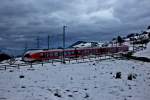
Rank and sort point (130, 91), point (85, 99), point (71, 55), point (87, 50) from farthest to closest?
point (87, 50)
point (71, 55)
point (130, 91)
point (85, 99)

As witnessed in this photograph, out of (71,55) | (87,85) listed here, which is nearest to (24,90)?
(87,85)

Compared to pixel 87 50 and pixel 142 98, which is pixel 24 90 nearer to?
pixel 142 98

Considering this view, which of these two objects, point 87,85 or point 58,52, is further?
point 58,52

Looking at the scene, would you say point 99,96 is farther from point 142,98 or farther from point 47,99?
point 47,99

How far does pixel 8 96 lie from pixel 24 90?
241cm

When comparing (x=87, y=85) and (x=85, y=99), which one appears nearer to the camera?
(x=85, y=99)

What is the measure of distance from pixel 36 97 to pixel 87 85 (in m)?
7.80

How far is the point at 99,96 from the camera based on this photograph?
63.2 ft

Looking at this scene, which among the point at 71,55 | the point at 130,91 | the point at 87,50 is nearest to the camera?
the point at 130,91

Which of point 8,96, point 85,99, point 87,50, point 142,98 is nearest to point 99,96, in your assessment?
point 85,99

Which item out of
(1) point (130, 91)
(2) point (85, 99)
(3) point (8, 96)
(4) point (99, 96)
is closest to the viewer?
(3) point (8, 96)

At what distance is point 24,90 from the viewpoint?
735 inches

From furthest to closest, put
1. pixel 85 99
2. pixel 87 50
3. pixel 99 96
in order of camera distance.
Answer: pixel 87 50 → pixel 99 96 → pixel 85 99

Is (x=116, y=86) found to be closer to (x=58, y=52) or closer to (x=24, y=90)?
(x=24, y=90)
